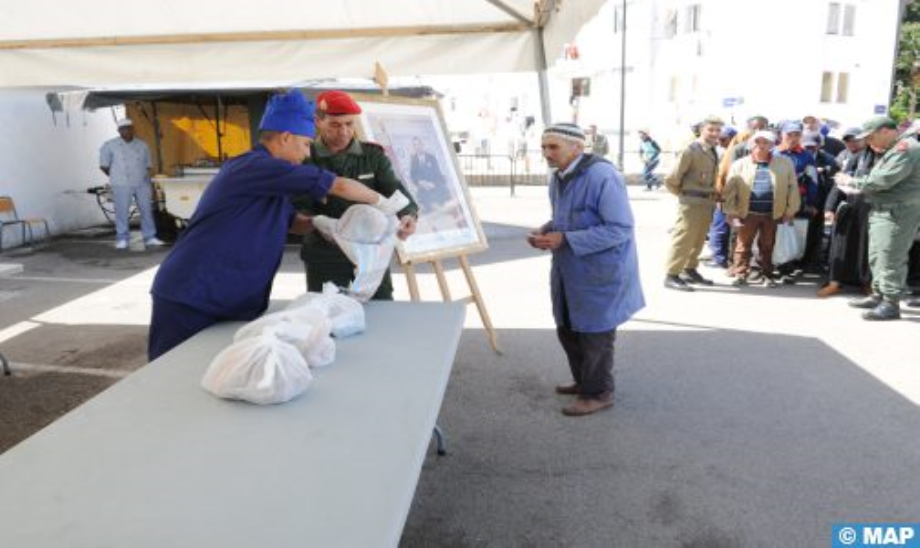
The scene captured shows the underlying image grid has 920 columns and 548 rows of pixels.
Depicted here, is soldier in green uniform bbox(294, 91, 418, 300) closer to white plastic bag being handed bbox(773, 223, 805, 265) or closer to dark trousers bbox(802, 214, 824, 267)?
white plastic bag being handed bbox(773, 223, 805, 265)

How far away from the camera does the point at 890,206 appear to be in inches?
209

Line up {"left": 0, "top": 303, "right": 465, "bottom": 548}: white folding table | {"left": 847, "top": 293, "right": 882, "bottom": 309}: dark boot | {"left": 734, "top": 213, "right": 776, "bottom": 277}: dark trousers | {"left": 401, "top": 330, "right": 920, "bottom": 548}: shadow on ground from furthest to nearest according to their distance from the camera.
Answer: {"left": 734, "top": 213, "right": 776, "bottom": 277}: dark trousers
{"left": 847, "top": 293, "right": 882, "bottom": 309}: dark boot
{"left": 401, "top": 330, "right": 920, "bottom": 548}: shadow on ground
{"left": 0, "top": 303, "right": 465, "bottom": 548}: white folding table

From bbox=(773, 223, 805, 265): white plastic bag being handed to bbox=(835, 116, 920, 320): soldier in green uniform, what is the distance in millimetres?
998

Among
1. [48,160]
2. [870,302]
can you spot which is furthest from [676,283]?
[48,160]

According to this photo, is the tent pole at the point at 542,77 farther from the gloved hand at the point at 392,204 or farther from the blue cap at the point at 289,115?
the blue cap at the point at 289,115

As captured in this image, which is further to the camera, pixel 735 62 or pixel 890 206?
pixel 735 62

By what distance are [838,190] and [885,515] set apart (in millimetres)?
4680

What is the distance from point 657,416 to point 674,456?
1.56ft

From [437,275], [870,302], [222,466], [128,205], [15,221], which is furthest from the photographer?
[128,205]

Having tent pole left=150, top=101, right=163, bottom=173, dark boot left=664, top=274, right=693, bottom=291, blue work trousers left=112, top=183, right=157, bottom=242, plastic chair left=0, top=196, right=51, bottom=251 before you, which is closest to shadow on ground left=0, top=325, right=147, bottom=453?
blue work trousers left=112, top=183, right=157, bottom=242

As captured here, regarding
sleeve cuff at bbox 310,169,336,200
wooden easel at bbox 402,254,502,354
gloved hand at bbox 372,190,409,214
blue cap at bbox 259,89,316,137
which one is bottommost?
wooden easel at bbox 402,254,502,354

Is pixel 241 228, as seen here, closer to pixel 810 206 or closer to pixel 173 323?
pixel 173 323

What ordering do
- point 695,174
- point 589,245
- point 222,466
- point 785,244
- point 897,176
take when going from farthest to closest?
point 785,244 < point 695,174 < point 897,176 < point 589,245 < point 222,466

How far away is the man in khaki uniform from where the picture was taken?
624cm
